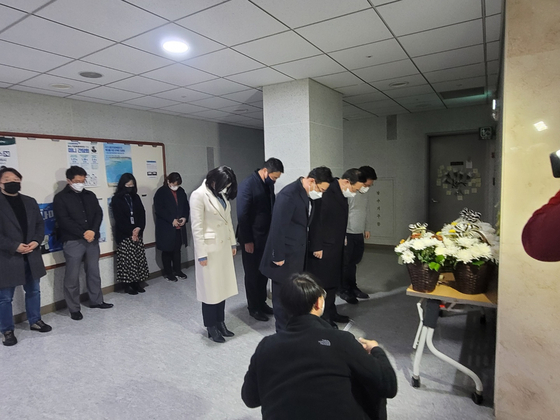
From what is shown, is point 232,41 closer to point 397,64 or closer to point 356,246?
point 397,64

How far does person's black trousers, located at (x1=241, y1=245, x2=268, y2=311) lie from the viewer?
11.6ft

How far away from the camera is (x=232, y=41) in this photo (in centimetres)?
264

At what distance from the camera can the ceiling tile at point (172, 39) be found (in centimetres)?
242

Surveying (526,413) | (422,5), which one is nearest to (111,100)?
(422,5)

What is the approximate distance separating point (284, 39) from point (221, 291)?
6.91 feet

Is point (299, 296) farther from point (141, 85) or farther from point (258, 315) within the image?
point (141, 85)

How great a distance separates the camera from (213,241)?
→ 296 cm

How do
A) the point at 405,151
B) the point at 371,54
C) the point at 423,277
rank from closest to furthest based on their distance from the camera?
the point at 423,277 < the point at 371,54 < the point at 405,151

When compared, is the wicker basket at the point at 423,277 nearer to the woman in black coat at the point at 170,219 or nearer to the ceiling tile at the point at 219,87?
the ceiling tile at the point at 219,87

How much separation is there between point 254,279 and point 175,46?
223 cm

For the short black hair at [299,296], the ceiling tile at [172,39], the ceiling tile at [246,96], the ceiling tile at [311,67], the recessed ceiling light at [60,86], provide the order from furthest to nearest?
the ceiling tile at [246,96] < the recessed ceiling light at [60,86] < the ceiling tile at [311,67] < the ceiling tile at [172,39] < the short black hair at [299,296]

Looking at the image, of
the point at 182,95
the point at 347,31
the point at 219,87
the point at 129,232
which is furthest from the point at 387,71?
the point at 129,232

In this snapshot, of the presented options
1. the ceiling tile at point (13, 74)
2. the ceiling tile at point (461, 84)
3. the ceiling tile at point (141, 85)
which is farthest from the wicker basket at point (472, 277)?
the ceiling tile at point (13, 74)

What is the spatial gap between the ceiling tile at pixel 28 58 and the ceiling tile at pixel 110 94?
30.2 inches
